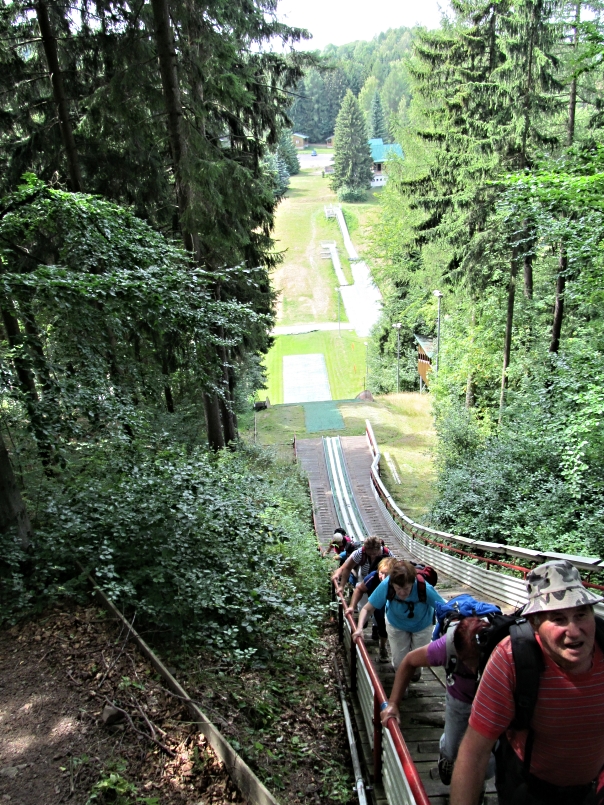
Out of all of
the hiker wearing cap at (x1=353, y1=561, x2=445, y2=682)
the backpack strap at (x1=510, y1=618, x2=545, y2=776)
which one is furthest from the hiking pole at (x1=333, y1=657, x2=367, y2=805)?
the backpack strap at (x1=510, y1=618, x2=545, y2=776)

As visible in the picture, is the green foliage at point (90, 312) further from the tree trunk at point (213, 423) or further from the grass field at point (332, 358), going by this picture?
the grass field at point (332, 358)

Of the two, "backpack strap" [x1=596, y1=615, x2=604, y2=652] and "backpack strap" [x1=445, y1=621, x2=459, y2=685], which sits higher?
"backpack strap" [x1=596, y1=615, x2=604, y2=652]

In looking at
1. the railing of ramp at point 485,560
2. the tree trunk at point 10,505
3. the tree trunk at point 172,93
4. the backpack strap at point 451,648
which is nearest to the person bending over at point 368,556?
the railing of ramp at point 485,560

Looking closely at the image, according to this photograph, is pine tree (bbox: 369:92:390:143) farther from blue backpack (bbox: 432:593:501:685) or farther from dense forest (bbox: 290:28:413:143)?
blue backpack (bbox: 432:593:501:685)

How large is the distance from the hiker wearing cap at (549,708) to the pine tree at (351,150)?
103m

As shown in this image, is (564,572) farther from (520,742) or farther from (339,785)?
(339,785)

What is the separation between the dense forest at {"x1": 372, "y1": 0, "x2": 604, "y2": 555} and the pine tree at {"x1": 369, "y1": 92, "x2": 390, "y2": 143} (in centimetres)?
10470

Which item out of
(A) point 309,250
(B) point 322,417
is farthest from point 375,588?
(A) point 309,250

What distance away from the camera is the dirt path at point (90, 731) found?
399 cm

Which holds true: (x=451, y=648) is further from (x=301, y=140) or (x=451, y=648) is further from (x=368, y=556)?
(x=301, y=140)

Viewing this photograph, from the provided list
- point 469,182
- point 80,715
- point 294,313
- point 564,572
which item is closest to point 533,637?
point 564,572

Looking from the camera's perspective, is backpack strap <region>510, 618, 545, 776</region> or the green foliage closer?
backpack strap <region>510, 618, 545, 776</region>

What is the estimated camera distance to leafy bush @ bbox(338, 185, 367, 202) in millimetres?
103562

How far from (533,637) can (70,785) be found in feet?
11.5
